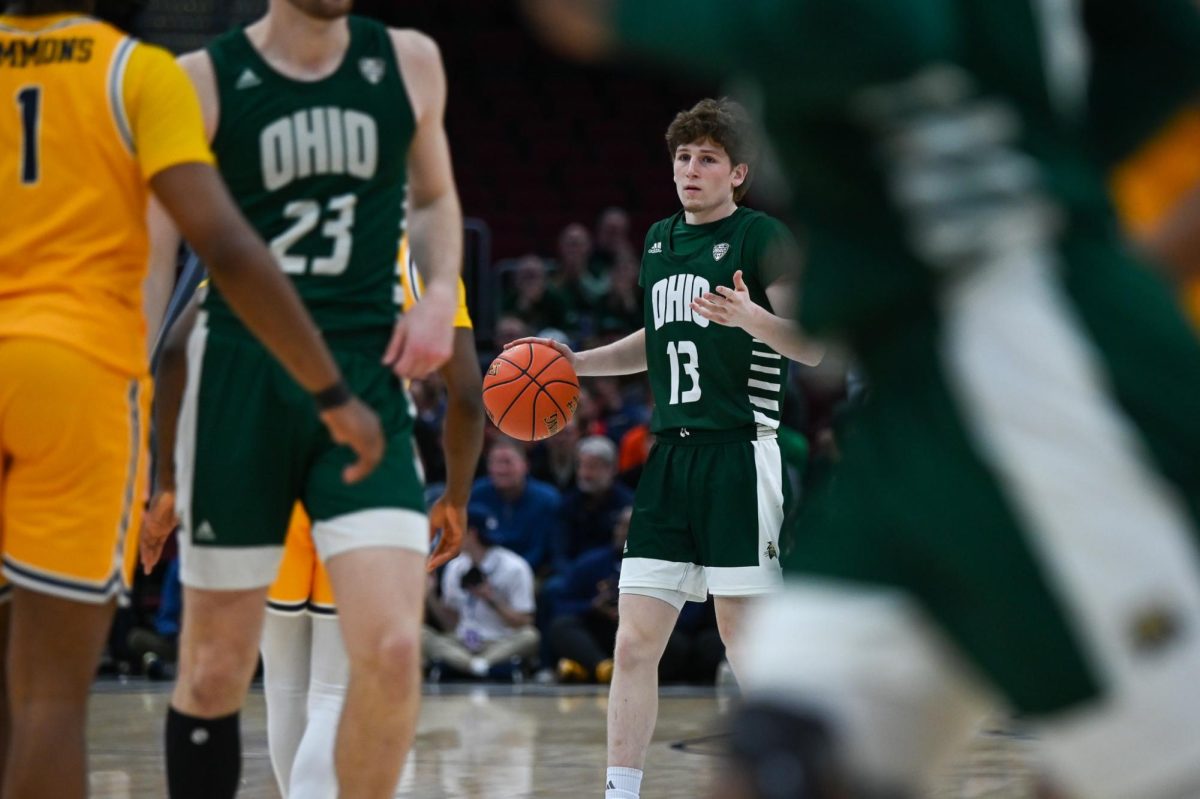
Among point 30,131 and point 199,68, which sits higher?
point 199,68

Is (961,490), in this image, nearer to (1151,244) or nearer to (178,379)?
(1151,244)

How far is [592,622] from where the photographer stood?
1215cm

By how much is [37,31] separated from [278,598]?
5.74ft

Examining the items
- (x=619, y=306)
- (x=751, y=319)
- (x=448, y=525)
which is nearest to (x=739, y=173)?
(x=751, y=319)

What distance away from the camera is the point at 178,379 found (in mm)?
4328

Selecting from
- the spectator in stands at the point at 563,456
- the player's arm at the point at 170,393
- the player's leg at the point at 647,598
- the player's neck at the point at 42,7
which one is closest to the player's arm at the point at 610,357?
the player's leg at the point at 647,598

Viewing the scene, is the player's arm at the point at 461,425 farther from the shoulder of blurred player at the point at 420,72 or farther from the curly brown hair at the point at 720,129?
the curly brown hair at the point at 720,129

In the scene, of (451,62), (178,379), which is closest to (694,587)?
(178,379)

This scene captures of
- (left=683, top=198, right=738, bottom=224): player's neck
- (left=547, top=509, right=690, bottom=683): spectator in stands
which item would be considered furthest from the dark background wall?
(left=683, top=198, right=738, bottom=224): player's neck

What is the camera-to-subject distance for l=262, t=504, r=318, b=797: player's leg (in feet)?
15.7

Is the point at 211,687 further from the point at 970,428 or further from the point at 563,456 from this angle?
the point at 563,456

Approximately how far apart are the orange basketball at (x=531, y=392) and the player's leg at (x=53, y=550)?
10.2 ft

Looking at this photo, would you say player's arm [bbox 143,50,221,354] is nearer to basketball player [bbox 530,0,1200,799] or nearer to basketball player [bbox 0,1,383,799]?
basketball player [bbox 0,1,383,799]

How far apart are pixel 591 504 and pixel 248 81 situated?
28.1 ft
